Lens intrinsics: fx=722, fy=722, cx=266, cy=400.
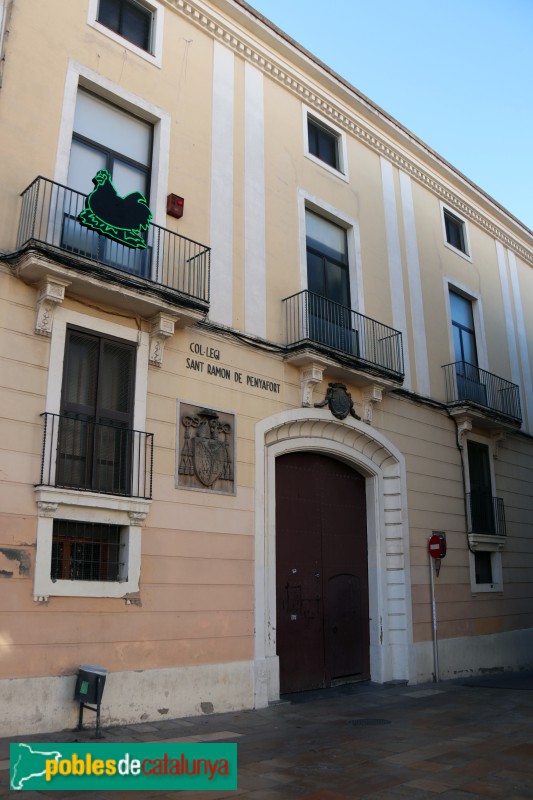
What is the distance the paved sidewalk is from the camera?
6.70 metres

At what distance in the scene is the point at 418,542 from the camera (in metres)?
15.2

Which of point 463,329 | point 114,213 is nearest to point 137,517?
point 114,213

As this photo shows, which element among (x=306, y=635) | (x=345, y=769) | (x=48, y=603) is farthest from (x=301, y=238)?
(x=345, y=769)

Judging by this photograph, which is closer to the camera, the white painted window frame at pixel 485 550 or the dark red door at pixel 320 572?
the dark red door at pixel 320 572

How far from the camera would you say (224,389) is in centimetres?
1198

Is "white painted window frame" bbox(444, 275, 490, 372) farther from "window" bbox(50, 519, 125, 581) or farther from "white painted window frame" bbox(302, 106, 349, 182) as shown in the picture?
"window" bbox(50, 519, 125, 581)

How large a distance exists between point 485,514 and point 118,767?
1246 centimetres

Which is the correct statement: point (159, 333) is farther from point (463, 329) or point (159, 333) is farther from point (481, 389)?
point (463, 329)

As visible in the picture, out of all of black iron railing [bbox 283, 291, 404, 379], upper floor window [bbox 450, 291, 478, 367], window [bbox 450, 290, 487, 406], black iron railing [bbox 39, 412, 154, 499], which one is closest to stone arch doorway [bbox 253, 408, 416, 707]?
black iron railing [bbox 283, 291, 404, 379]

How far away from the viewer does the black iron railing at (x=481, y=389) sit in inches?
683

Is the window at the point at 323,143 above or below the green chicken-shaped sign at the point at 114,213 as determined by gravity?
above

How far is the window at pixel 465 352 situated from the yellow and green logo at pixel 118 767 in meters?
11.8

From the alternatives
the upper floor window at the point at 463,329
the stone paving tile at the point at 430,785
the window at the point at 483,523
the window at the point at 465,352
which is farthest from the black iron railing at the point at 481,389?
the stone paving tile at the point at 430,785

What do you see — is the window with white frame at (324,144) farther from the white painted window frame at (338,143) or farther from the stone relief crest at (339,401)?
the stone relief crest at (339,401)
